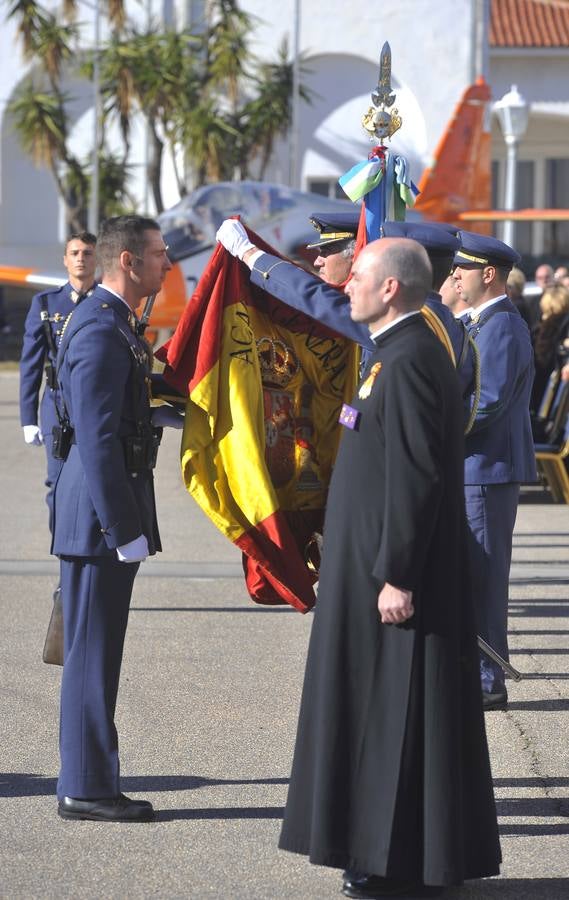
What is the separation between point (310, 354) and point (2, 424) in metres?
13.6

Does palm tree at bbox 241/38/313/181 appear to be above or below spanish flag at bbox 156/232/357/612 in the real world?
above

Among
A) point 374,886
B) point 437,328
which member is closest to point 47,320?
point 437,328

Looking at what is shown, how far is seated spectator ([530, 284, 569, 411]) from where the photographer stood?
40.8 feet

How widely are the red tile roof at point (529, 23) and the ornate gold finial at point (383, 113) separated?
1281 inches

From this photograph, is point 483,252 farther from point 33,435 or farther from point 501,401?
point 33,435

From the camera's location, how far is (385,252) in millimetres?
4098

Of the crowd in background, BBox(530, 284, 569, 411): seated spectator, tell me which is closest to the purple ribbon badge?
the crowd in background

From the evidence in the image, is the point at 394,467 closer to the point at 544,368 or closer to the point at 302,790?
the point at 302,790

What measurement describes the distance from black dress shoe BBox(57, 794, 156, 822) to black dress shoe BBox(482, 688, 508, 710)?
6.57ft

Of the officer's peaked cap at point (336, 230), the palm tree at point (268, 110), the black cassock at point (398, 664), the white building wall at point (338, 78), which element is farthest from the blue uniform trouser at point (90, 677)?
the white building wall at point (338, 78)

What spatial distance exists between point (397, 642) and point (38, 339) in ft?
15.1

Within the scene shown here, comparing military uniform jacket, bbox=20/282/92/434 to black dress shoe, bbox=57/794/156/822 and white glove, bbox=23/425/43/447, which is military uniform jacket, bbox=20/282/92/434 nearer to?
white glove, bbox=23/425/43/447

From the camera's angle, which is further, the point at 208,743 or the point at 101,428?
the point at 208,743

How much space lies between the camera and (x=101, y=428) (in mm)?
4695
